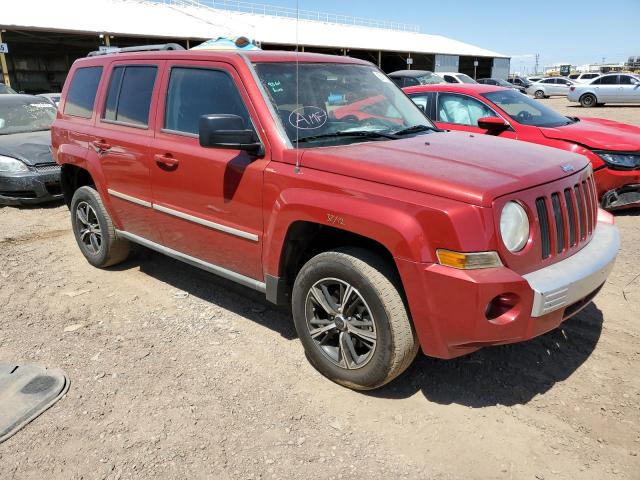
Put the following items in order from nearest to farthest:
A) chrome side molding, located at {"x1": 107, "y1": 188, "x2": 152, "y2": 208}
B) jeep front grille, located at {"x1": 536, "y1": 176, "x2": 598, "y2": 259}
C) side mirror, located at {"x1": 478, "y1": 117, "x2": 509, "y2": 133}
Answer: jeep front grille, located at {"x1": 536, "y1": 176, "x2": 598, "y2": 259}
chrome side molding, located at {"x1": 107, "y1": 188, "x2": 152, "y2": 208}
side mirror, located at {"x1": 478, "y1": 117, "x2": 509, "y2": 133}

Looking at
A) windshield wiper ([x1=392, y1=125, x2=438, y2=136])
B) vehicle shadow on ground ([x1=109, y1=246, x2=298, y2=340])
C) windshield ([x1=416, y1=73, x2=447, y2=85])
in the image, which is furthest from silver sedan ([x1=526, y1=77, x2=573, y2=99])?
vehicle shadow on ground ([x1=109, y1=246, x2=298, y2=340])

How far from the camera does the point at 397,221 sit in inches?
107

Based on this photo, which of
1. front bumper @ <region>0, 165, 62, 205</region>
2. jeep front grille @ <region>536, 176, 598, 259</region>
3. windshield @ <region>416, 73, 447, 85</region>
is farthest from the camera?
windshield @ <region>416, 73, 447, 85</region>

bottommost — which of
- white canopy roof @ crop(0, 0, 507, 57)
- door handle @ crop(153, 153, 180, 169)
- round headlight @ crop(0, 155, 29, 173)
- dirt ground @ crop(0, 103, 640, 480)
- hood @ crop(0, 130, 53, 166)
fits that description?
dirt ground @ crop(0, 103, 640, 480)

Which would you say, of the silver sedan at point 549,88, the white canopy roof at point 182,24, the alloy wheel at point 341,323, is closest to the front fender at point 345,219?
the alloy wheel at point 341,323

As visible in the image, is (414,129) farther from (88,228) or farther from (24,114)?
(24,114)

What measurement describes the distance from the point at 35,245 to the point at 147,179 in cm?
279

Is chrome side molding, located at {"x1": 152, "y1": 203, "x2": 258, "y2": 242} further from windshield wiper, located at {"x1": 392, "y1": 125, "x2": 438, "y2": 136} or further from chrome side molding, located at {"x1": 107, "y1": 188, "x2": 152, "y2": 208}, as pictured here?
windshield wiper, located at {"x1": 392, "y1": 125, "x2": 438, "y2": 136}

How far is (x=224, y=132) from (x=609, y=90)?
26339 mm

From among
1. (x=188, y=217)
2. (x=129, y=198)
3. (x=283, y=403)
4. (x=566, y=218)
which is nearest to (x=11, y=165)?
(x=129, y=198)

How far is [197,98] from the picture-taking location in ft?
12.7

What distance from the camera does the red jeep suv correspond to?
2.65m

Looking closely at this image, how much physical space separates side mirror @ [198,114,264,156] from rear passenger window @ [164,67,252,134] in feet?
0.69

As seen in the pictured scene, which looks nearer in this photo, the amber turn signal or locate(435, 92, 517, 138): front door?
the amber turn signal
